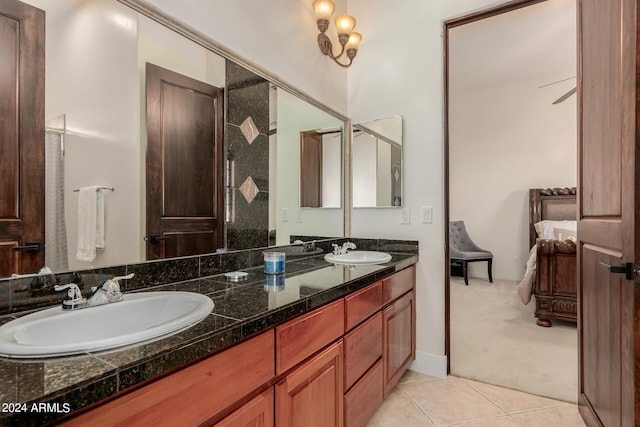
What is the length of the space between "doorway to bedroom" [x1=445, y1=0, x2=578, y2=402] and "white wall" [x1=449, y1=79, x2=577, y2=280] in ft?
0.04

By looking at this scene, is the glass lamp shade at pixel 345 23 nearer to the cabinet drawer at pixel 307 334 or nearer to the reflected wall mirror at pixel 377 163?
the reflected wall mirror at pixel 377 163

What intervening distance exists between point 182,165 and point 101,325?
0.71 meters

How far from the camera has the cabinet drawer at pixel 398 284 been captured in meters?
1.79

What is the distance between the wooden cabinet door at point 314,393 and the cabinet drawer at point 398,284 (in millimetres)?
546

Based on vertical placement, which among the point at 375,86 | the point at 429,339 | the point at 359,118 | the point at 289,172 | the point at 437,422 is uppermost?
the point at 375,86

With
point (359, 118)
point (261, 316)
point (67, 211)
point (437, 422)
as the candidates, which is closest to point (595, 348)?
point (437, 422)

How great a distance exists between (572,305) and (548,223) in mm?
1668

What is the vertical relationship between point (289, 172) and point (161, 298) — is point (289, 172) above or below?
above

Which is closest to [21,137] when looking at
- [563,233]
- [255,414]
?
[255,414]

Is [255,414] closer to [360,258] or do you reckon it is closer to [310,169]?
[360,258]

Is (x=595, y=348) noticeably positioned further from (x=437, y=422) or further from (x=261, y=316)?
(x=261, y=316)

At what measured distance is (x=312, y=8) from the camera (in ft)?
7.36

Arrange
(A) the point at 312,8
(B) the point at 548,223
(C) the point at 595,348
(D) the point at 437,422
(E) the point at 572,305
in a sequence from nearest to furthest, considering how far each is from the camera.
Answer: (C) the point at 595,348 < (D) the point at 437,422 < (A) the point at 312,8 < (E) the point at 572,305 < (B) the point at 548,223

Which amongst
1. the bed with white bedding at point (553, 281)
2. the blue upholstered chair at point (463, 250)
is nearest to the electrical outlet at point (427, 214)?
the bed with white bedding at point (553, 281)
